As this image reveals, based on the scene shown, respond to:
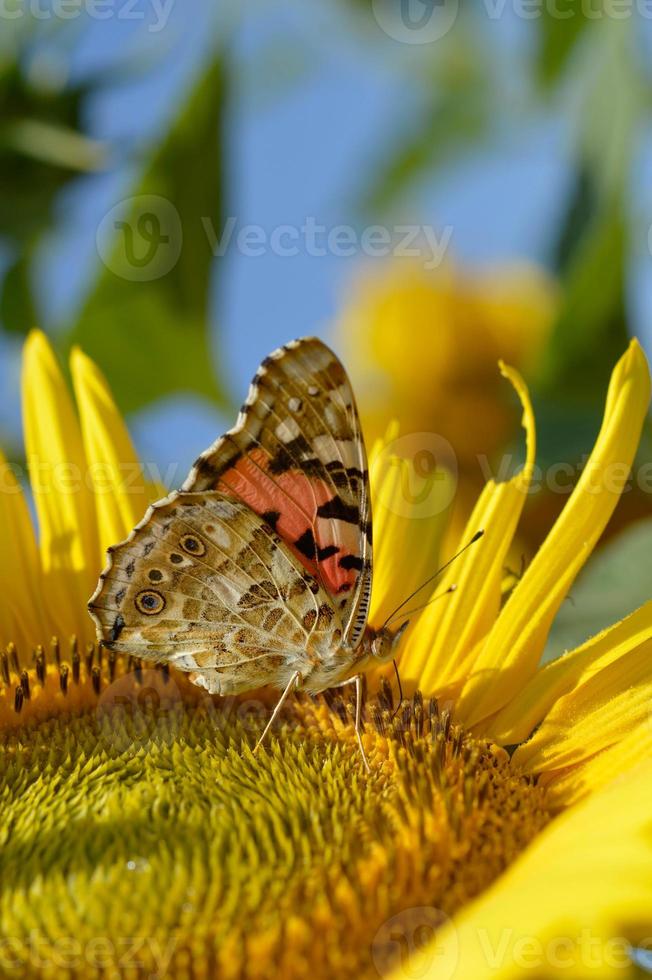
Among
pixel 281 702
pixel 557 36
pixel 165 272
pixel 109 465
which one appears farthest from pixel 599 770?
pixel 557 36

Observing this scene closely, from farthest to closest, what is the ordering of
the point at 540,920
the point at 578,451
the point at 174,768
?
the point at 578,451
the point at 174,768
the point at 540,920

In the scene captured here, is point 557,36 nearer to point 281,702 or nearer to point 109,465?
point 109,465

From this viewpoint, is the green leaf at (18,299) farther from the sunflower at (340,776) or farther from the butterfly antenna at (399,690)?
the butterfly antenna at (399,690)

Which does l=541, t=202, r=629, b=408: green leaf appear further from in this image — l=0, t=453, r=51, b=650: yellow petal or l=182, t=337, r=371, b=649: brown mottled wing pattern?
l=0, t=453, r=51, b=650: yellow petal

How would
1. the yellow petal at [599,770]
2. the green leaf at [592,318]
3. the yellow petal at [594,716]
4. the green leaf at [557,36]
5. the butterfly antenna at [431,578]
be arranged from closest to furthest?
the yellow petal at [599,770] → the yellow petal at [594,716] → the butterfly antenna at [431,578] → the green leaf at [592,318] → the green leaf at [557,36]

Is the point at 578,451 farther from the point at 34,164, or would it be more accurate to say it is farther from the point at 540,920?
the point at 540,920

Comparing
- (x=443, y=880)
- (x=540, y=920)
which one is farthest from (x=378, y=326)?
(x=540, y=920)

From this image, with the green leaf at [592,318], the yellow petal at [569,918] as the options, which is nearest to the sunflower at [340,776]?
the yellow petal at [569,918]
